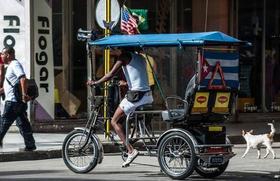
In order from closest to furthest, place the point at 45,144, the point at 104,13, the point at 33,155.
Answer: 1. the point at 33,155
2. the point at 45,144
3. the point at 104,13

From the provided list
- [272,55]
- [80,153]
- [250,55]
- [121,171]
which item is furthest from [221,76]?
[272,55]

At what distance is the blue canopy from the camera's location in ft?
32.8

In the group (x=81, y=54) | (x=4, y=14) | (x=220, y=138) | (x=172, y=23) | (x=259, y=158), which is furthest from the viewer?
(x=172, y=23)

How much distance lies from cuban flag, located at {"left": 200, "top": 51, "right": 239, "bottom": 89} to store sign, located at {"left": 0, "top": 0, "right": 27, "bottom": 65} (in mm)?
7062

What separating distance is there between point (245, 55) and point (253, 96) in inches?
48.0

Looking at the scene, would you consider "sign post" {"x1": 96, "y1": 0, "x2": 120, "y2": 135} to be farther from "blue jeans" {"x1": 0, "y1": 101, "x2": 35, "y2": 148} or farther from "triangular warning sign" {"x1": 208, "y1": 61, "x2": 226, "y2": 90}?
"triangular warning sign" {"x1": 208, "y1": 61, "x2": 226, "y2": 90}

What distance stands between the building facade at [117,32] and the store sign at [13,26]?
23 millimetres

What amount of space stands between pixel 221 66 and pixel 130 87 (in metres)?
1.41

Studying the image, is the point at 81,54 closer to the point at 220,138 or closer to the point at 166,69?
the point at 166,69

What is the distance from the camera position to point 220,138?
10219 millimetres

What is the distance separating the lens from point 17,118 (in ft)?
42.8

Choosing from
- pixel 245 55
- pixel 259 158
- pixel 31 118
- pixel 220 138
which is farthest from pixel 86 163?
pixel 245 55

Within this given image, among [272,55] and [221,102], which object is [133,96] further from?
[272,55]

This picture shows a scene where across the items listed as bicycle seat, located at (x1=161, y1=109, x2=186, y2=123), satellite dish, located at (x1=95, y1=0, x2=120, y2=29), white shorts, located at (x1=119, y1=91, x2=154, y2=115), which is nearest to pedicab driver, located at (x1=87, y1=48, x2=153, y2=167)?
white shorts, located at (x1=119, y1=91, x2=154, y2=115)
